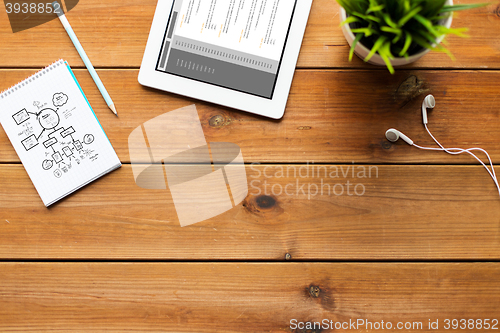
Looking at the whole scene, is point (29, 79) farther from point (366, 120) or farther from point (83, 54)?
point (366, 120)

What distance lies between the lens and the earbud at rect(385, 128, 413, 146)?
0.62 m

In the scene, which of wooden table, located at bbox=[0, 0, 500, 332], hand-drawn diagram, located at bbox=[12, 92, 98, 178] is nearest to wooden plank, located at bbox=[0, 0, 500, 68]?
wooden table, located at bbox=[0, 0, 500, 332]

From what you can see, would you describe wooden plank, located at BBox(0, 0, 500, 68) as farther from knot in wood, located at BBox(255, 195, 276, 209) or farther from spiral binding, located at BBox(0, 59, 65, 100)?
knot in wood, located at BBox(255, 195, 276, 209)

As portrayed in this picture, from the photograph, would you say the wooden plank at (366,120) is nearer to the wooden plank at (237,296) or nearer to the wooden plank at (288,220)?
the wooden plank at (288,220)

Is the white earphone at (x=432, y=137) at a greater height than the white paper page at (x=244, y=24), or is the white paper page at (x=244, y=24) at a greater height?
the white paper page at (x=244, y=24)

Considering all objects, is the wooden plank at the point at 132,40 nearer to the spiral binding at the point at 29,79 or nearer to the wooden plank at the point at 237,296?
the spiral binding at the point at 29,79

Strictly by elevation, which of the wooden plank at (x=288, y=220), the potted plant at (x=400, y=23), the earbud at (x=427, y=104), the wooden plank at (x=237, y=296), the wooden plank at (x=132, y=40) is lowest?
the wooden plank at (x=237, y=296)

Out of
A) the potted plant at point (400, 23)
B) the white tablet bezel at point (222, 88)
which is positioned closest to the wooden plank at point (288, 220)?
the white tablet bezel at point (222, 88)

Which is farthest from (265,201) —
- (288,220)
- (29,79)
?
(29,79)

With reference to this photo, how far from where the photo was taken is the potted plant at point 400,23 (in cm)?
46

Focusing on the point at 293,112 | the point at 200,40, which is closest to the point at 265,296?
the point at 293,112

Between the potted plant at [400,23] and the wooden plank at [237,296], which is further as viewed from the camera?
the wooden plank at [237,296]

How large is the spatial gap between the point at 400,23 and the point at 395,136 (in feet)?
0.75

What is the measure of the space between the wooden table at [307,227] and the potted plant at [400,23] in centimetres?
11
